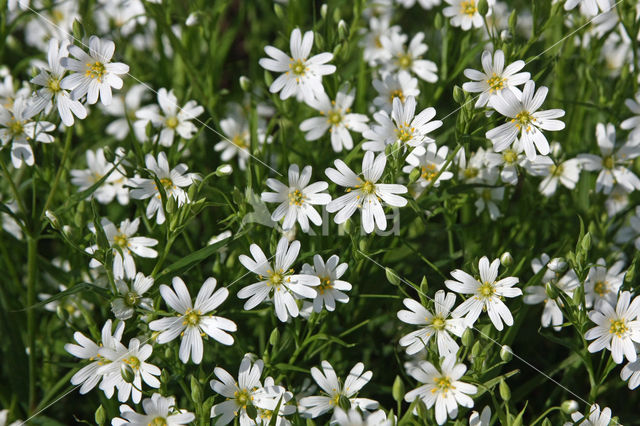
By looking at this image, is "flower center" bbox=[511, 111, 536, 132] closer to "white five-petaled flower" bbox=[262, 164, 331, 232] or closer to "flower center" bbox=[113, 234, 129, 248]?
"white five-petaled flower" bbox=[262, 164, 331, 232]

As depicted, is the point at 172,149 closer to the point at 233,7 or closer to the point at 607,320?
the point at 607,320

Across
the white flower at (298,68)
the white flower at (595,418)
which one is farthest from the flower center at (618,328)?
the white flower at (298,68)

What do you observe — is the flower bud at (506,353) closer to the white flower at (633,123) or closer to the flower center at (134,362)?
the flower center at (134,362)

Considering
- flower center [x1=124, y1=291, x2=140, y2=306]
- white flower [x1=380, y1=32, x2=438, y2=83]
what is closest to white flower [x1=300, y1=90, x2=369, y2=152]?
white flower [x1=380, y1=32, x2=438, y2=83]

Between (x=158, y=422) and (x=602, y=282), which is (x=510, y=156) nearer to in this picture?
(x=602, y=282)

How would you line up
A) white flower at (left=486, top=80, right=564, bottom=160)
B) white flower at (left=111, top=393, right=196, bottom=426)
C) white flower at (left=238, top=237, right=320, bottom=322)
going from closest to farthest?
white flower at (left=111, top=393, right=196, bottom=426), white flower at (left=238, top=237, right=320, bottom=322), white flower at (left=486, top=80, right=564, bottom=160)

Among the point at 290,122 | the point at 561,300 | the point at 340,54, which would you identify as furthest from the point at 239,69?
the point at 561,300

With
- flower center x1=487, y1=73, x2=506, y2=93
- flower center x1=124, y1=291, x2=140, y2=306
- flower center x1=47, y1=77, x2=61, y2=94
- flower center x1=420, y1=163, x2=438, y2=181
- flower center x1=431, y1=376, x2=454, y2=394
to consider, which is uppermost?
flower center x1=47, y1=77, x2=61, y2=94
